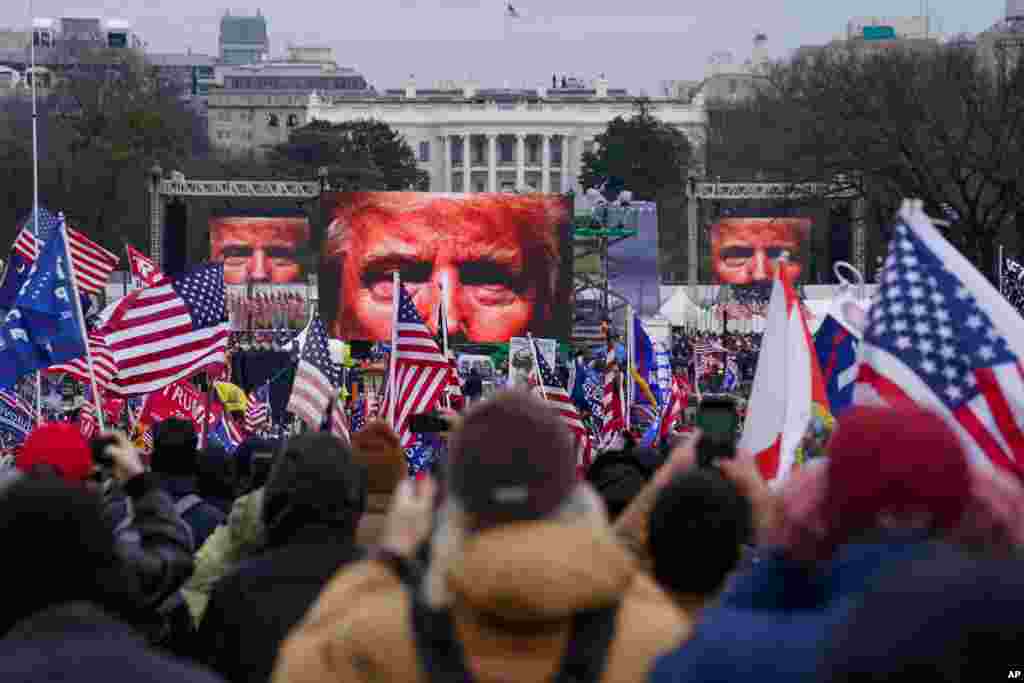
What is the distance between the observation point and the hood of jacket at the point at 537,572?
3229mm

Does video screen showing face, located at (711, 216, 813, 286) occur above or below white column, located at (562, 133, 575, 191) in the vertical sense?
below

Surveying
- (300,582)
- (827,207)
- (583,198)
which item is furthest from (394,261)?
(300,582)

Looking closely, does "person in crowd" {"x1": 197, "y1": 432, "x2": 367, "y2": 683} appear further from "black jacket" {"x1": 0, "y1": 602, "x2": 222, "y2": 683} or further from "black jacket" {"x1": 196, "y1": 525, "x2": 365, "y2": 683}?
"black jacket" {"x1": 0, "y1": 602, "x2": 222, "y2": 683}

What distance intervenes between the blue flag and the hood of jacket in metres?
5.71

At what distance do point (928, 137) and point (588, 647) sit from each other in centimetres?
Result: 3779

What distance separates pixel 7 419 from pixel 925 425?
1433 centimetres

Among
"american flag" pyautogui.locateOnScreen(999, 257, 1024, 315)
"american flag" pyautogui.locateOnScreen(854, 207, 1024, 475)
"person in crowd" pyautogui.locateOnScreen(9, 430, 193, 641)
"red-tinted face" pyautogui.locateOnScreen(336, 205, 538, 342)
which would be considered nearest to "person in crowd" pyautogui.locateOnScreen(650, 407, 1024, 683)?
"person in crowd" pyautogui.locateOnScreen(9, 430, 193, 641)

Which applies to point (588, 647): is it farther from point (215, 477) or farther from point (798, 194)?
point (798, 194)

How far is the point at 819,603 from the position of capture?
330cm

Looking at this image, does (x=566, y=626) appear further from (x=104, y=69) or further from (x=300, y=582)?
(x=104, y=69)

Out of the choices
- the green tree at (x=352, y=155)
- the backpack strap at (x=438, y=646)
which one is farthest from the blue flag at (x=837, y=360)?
the green tree at (x=352, y=155)

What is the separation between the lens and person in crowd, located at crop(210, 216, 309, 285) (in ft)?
169

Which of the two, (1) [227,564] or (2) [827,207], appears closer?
(1) [227,564]

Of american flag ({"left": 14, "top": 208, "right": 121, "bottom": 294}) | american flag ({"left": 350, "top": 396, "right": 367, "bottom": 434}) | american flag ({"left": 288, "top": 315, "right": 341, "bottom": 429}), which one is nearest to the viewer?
american flag ({"left": 288, "top": 315, "right": 341, "bottom": 429})
